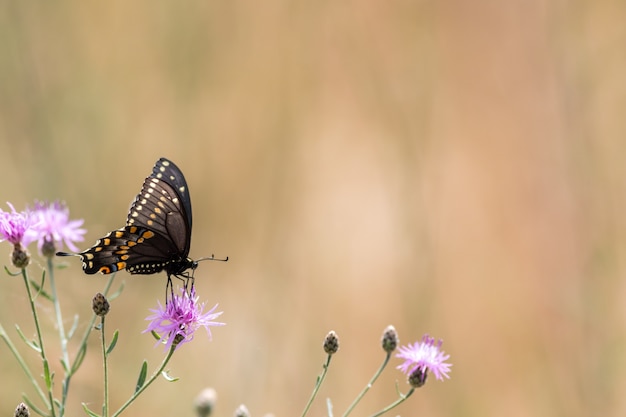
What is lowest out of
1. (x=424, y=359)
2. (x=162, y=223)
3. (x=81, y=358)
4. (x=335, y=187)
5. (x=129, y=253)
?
(x=81, y=358)

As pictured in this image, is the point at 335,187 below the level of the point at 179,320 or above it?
above

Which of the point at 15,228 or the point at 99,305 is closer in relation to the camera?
the point at 99,305

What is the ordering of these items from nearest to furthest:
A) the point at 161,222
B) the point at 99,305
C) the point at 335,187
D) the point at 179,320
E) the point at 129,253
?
the point at 99,305 < the point at 179,320 < the point at 129,253 < the point at 161,222 < the point at 335,187

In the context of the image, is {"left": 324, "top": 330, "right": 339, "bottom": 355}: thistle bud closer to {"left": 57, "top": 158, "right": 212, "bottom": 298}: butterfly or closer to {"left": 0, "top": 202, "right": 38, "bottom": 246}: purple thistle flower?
{"left": 57, "top": 158, "right": 212, "bottom": 298}: butterfly

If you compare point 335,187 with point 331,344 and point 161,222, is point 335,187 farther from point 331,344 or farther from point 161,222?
point 331,344

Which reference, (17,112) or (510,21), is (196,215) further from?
(510,21)

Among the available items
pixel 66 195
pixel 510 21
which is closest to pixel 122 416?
pixel 66 195

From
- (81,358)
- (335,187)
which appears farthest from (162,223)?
(335,187)
